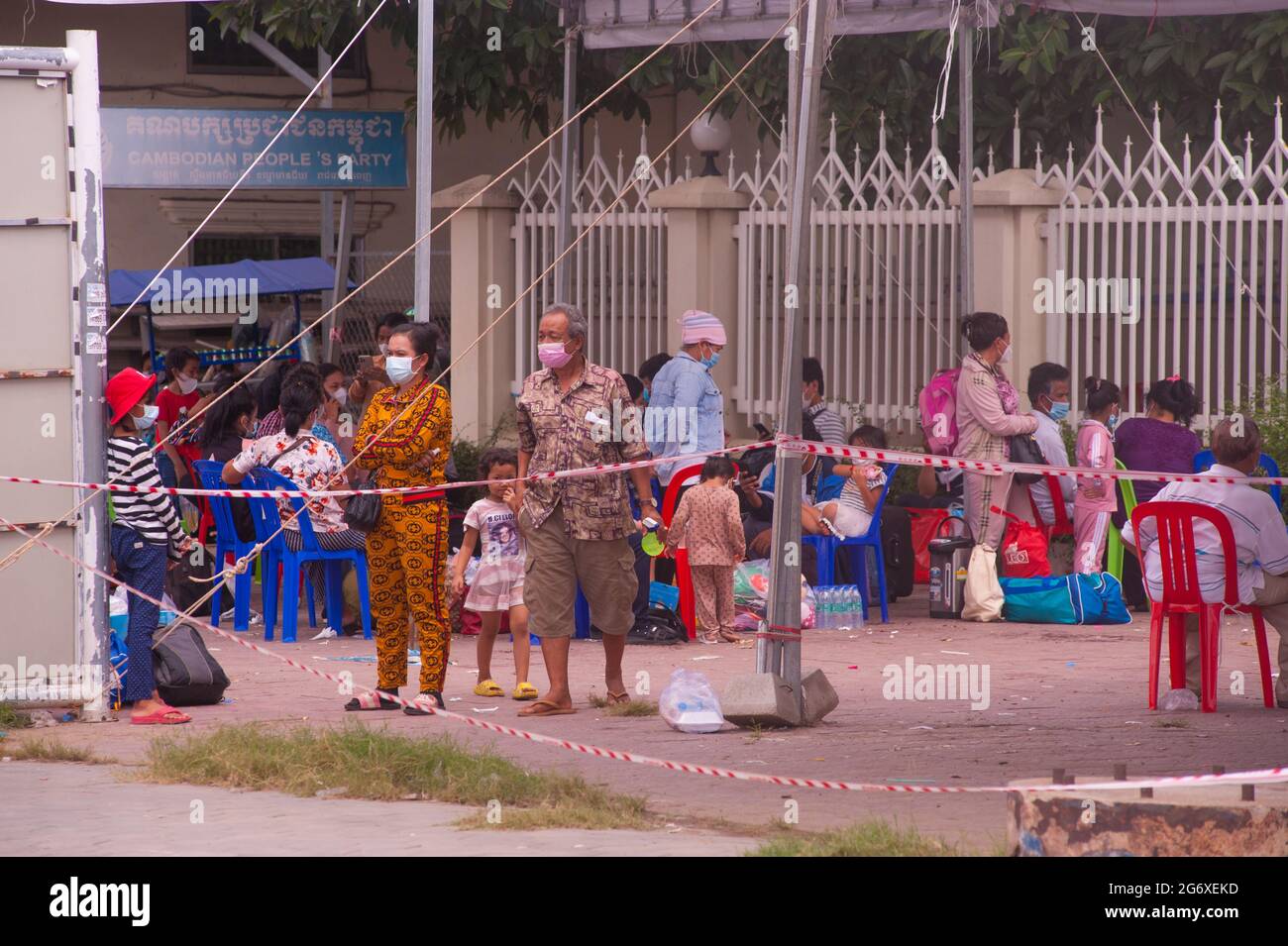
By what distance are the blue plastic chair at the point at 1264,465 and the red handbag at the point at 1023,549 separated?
3.46ft

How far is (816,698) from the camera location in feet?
27.0

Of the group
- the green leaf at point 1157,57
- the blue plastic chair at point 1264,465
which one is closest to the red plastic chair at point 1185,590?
the blue plastic chair at point 1264,465

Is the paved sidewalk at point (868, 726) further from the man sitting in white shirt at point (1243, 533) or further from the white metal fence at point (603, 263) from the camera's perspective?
the white metal fence at point (603, 263)

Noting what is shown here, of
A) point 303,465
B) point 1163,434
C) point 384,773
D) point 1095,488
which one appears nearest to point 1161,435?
point 1163,434

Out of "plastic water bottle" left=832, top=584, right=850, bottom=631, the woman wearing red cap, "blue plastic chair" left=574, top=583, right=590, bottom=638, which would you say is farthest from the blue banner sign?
the woman wearing red cap

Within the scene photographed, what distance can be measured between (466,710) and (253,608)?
410 centimetres

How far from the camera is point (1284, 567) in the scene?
8.32 meters

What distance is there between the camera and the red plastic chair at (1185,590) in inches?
328

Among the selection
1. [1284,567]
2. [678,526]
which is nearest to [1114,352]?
[678,526]

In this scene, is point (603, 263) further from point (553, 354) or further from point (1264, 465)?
point (553, 354)

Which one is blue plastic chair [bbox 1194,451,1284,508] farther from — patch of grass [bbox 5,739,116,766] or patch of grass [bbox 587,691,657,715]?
patch of grass [bbox 5,739,116,766]

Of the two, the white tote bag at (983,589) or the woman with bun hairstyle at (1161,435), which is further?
the white tote bag at (983,589)

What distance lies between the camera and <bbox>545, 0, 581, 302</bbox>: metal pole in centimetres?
1144
